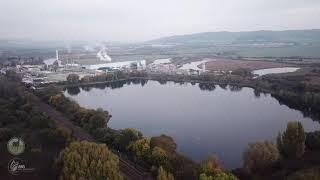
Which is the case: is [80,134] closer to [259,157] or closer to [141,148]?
[141,148]

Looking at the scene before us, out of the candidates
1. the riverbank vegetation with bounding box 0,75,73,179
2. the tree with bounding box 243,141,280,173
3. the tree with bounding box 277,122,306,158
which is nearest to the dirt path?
the riverbank vegetation with bounding box 0,75,73,179

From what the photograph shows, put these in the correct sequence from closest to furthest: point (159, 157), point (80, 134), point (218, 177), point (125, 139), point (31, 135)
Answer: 1. point (218, 177)
2. point (159, 157)
3. point (125, 139)
4. point (31, 135)
5. point (80, 134)

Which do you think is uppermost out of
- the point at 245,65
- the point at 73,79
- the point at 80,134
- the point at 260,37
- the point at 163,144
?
the point at 260,37

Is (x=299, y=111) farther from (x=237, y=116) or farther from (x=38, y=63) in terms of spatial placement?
(x=38, y=63)

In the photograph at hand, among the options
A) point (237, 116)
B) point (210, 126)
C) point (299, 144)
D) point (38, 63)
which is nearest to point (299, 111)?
point (237, 116)

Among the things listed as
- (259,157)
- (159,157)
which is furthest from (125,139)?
(259,157)
